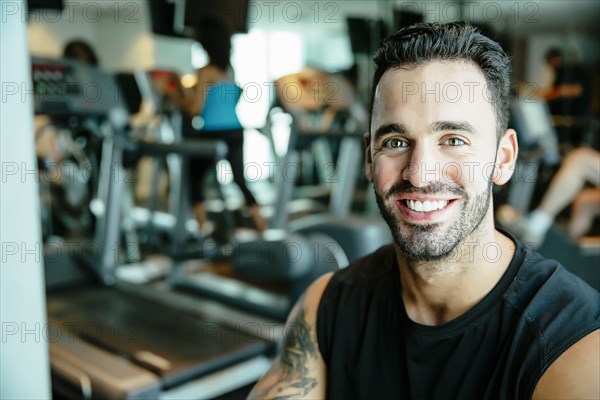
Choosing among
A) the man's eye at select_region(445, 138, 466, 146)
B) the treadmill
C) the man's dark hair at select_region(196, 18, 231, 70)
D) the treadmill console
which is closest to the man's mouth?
the man's eye at select_region(445, 138, 466, 146)

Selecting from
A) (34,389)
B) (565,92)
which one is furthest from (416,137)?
(565,92)

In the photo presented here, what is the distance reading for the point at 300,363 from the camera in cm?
121

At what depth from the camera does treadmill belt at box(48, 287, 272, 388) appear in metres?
2.08

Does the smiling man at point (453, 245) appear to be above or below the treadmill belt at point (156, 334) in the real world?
above

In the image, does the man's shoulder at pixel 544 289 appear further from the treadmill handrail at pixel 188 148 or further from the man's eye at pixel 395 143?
the treadmill handrail at pixel 188 148

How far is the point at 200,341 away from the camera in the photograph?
7.55 ft

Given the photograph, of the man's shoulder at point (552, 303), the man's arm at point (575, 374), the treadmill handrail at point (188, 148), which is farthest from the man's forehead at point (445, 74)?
the treadmill handrail at point (188, 148)

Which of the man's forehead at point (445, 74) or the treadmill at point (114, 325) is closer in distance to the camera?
the man's forehead at point (445, 74)

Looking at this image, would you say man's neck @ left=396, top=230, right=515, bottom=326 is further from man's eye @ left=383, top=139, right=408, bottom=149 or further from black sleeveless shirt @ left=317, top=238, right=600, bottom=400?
man's eye @ left=383, top=139, right=408, bottom=149

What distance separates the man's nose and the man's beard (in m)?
0.02

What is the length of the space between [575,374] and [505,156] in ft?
1.35

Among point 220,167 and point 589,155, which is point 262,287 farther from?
point 589,155

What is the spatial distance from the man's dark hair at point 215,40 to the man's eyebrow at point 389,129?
7.80 ft

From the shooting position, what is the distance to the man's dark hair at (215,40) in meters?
3.25
